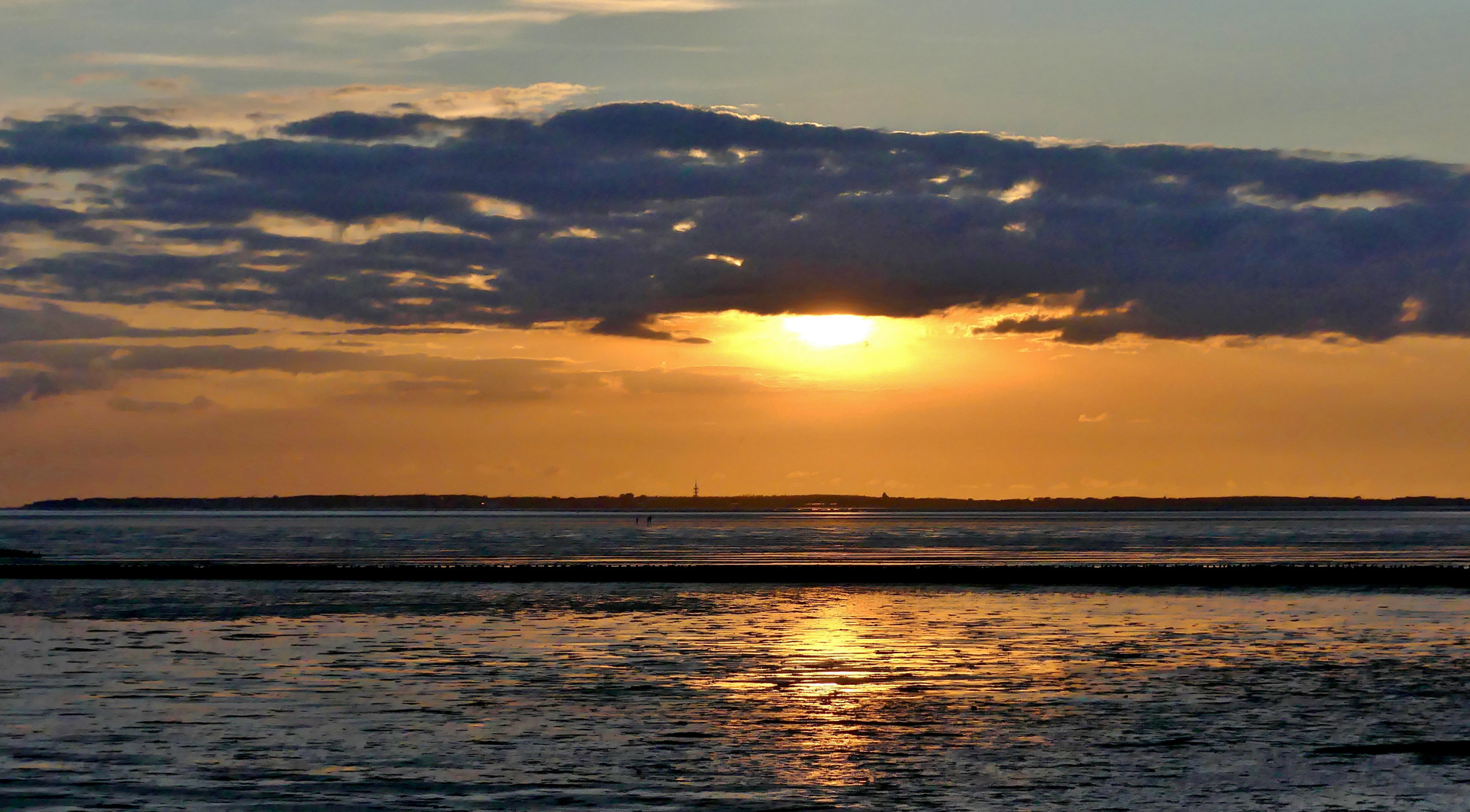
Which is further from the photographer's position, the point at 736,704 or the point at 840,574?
the point at 840,574

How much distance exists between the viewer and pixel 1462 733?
3058 centimetres

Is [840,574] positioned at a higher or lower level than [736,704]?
Result: higher

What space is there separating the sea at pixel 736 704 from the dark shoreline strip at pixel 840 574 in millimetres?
13757

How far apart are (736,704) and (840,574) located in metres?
57.6

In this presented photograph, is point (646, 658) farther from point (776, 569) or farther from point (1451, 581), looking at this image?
point (1451, 581)

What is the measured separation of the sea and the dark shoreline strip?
13.8m

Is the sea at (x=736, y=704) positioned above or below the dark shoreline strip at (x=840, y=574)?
below

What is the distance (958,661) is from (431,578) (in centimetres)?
5379

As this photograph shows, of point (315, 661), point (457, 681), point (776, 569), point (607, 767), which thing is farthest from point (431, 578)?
point (607, 767)

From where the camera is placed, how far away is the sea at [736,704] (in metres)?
24.6

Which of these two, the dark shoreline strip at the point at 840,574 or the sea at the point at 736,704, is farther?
the dark shoreline strip at the point at 840,574

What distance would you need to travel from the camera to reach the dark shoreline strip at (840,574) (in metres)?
85.9

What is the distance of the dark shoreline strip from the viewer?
85875 millimetres

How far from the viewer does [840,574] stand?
91562mm
